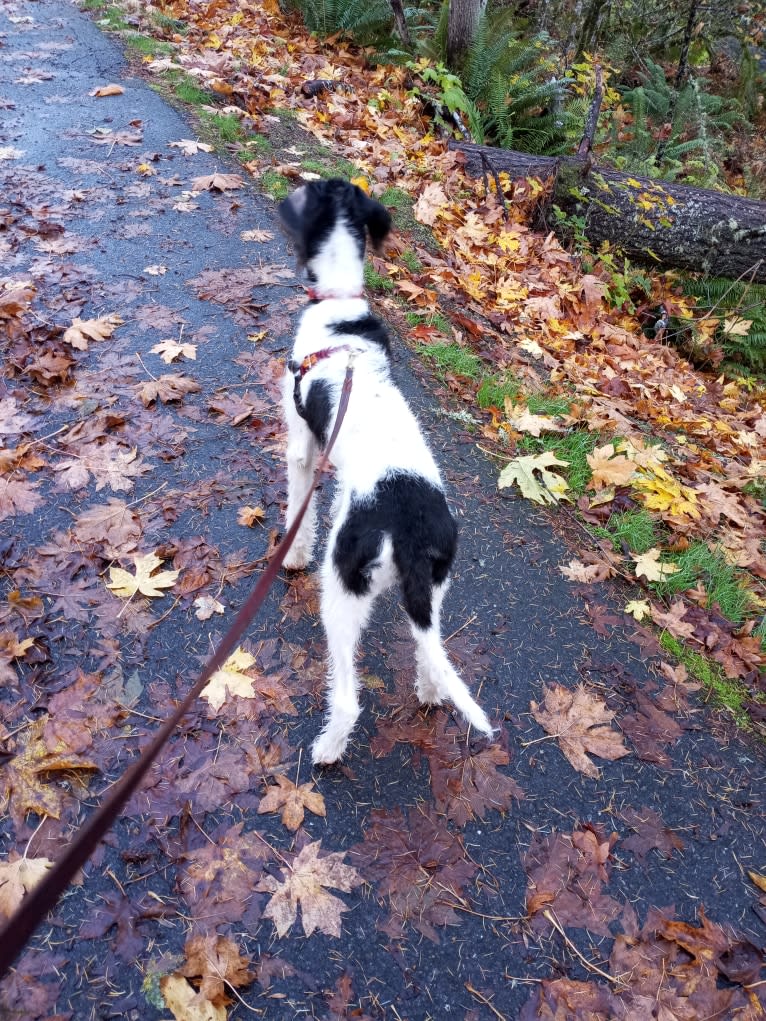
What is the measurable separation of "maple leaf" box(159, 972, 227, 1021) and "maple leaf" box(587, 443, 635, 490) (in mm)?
3406

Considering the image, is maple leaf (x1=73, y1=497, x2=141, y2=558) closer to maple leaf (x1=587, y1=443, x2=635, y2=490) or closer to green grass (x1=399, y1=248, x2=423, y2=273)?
maple leaf (x1=587, y1=443, x2=635, y2=490)

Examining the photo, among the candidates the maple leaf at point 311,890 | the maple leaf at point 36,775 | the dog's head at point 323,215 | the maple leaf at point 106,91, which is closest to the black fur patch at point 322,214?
the dog's head at point 323,215

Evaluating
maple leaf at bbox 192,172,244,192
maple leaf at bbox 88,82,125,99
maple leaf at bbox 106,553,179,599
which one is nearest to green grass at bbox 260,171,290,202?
maple leaf at bbox 192,172,244,192

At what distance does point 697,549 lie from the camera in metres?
3.74

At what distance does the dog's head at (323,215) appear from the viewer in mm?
2936

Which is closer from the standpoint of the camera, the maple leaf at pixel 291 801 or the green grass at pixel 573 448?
the maple leaf at pixel 291 801

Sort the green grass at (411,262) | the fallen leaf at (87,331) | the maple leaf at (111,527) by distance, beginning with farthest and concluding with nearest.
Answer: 1. the green grass at (411,262)
2. the fallen leaf at (87,331)
3. the maple leaf at (111,527)

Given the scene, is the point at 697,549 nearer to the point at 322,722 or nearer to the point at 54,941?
the point at 322,722

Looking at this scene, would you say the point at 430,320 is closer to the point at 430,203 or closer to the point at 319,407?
the point at 430,203

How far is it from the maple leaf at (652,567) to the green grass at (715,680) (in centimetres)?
39

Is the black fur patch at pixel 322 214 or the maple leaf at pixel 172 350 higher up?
the black fur patch at pixel 322 214

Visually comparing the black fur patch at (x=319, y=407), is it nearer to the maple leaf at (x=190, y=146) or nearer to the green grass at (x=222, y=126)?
the maple leaf at (x=190, y=146)

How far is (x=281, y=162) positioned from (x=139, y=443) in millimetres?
4433

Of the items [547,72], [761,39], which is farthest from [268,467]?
[761,39]
